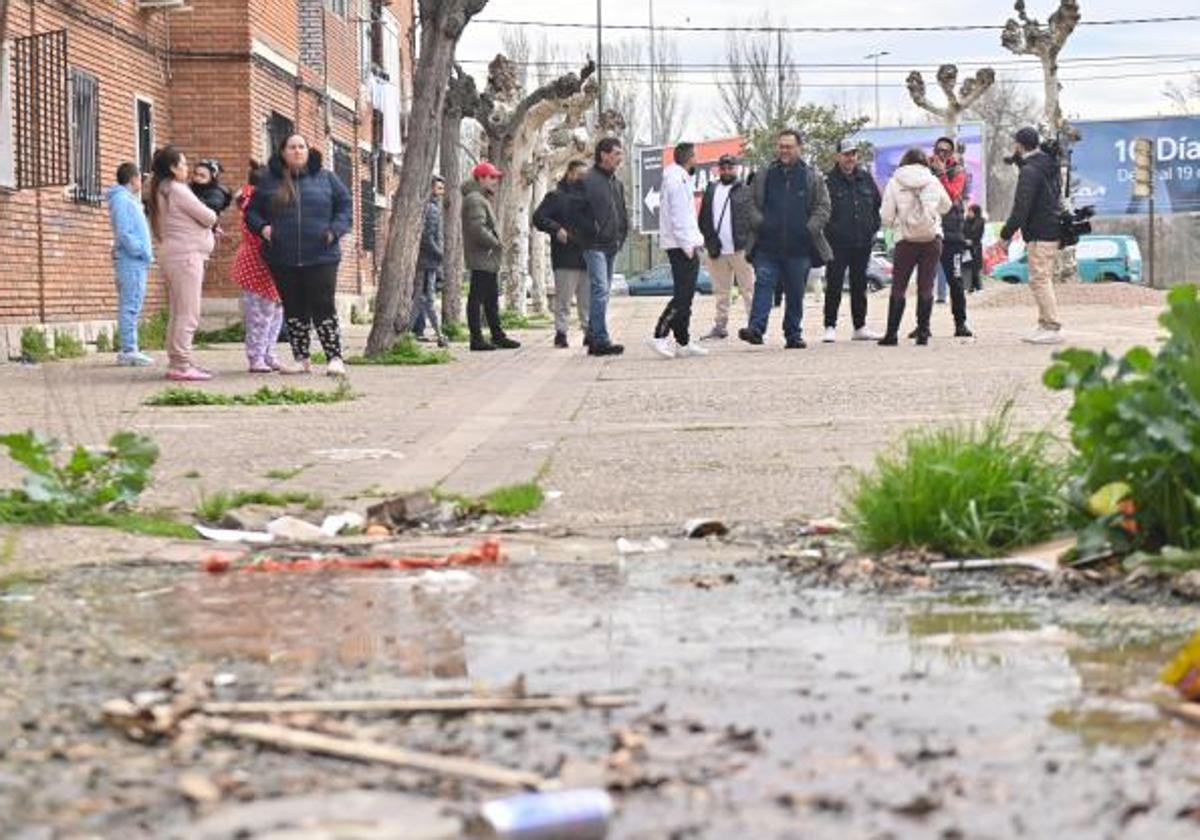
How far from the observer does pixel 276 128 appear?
1135 inches

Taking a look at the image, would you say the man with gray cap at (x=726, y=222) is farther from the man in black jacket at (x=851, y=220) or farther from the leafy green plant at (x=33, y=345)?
the leafy green plant at (x=33, y=345)

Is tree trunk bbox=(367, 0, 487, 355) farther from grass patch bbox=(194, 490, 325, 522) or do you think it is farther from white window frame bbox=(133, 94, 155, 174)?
grass patch bbox=(194, 490, 325, 522)

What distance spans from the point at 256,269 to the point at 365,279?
21645 millimetres

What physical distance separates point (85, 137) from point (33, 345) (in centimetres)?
353

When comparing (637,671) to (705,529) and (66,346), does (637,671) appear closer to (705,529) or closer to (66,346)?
(705,529)

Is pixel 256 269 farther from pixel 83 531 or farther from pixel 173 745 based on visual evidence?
pixel 173 745

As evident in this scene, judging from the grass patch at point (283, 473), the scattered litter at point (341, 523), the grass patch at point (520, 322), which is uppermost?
the grass patch at point (520, 322)

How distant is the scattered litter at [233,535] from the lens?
719 cm

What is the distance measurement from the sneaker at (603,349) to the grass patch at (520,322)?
964 centimetres

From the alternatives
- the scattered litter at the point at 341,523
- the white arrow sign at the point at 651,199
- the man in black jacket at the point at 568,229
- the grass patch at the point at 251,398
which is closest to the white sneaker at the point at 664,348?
the man in black jacket at the point at 568,229

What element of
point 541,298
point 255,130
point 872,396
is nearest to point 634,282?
point 541,298

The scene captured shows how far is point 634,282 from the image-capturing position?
7806 centimetres

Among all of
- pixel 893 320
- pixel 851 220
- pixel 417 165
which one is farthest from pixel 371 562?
pixel 851 220

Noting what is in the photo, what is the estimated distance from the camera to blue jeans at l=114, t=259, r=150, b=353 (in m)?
17.5
